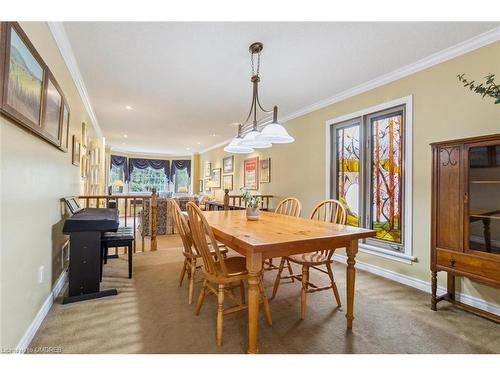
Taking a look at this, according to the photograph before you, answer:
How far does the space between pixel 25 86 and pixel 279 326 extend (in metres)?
2.37

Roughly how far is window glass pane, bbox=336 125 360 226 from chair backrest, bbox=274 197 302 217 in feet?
3.14

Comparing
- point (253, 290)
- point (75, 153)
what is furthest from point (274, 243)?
point (75, 153)

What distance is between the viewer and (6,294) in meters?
1.37

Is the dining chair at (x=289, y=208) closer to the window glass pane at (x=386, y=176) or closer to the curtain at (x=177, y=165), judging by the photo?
the window glass pane at (x=386, y=176)

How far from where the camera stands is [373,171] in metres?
3.31

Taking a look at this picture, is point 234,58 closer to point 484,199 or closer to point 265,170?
point 484,199

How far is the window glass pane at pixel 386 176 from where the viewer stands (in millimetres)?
3021

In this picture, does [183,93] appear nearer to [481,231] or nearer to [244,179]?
[244,179]

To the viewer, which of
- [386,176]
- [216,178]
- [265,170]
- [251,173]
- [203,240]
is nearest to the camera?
[203,240]

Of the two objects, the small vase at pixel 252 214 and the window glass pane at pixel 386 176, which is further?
the window glass pane at pixel 386 176

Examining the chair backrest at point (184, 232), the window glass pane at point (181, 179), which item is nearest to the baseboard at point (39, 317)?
the chair backrest at point (184, 232)

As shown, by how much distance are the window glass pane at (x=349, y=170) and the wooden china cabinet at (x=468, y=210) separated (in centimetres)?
132
